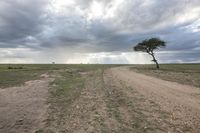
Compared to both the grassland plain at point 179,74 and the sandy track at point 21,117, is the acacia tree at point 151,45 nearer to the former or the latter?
the grassland plain at point 179,74

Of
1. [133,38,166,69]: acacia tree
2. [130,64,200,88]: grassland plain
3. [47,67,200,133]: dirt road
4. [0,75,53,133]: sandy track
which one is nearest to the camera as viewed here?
[47,67,200,133]: dirt road

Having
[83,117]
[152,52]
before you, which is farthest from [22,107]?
[152,52]

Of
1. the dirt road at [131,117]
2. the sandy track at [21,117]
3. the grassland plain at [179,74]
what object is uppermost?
the grassland plain at [179,74]

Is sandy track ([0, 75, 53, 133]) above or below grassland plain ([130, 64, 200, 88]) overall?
below

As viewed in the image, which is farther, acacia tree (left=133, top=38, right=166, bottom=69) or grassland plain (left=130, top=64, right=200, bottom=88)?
acacia tree (left=133, top=38, right=166, bottom=69)

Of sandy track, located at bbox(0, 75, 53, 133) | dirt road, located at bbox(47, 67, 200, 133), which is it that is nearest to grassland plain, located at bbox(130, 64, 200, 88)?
dirt road, located at bbox(47, 67, 200, 133)

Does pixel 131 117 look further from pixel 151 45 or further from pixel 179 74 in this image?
pixel 151 45

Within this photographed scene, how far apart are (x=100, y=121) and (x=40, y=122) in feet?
7.56

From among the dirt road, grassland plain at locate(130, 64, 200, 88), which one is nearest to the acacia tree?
grassland plain at locate(130, 64, 200, 88)

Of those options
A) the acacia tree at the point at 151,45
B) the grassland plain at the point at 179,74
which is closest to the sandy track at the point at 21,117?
the grassland plain at the point at 179,74

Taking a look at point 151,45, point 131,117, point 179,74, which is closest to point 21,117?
point 131,117

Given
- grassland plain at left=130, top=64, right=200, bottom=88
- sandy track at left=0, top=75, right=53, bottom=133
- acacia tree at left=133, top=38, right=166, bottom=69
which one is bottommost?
sandy track at left=0, top=75, right=53, bottom=133

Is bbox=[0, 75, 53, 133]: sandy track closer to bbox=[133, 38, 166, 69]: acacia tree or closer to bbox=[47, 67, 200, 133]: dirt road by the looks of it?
bbox=[47, 67, 200, 133]: dirt road

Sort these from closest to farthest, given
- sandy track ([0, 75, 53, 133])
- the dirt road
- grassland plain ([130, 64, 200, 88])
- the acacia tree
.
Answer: the dirt road < sandy track ([0, 75, 53, 133]) < grassland plain ([130, 64, 200, 88]) < the acacia tree
